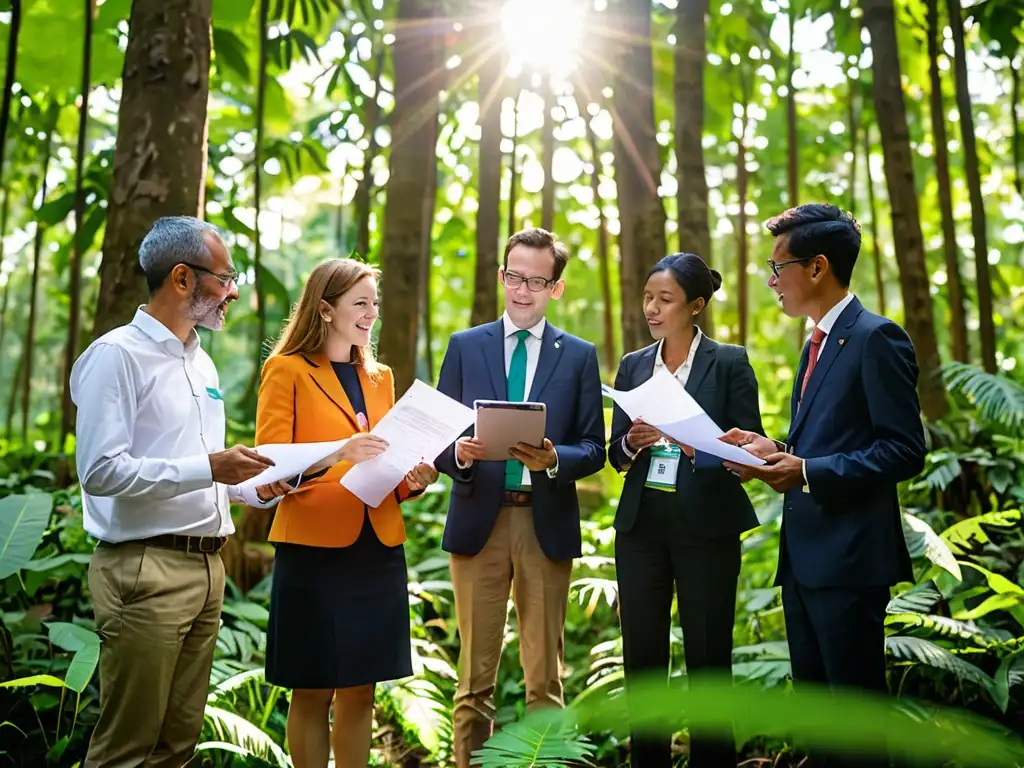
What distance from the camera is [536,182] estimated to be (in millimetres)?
14695

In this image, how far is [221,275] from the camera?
10.4 feet

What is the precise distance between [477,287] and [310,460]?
17.6 feet

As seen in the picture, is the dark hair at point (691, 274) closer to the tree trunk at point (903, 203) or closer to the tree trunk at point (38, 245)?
the tree trunk at point (903, 203)

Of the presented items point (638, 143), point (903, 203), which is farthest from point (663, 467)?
point (903, 203)

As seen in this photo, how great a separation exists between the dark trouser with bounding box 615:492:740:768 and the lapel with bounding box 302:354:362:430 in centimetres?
126

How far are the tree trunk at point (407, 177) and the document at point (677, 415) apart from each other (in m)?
3.82

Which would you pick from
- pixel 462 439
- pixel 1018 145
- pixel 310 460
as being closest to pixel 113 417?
pixel 310 460

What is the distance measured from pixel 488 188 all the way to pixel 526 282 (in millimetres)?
5004

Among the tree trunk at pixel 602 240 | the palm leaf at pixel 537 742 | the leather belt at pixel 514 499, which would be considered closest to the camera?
the palm leaf at pixel 537 742

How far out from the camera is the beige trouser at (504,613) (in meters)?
3.81

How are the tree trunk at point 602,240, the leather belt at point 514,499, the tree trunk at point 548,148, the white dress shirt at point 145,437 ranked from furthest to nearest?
the tree trunk at point 602,240 < the tree trunk at point 548,148 < the leather belt at point 514,499 < the white dress shirt at point 145,437

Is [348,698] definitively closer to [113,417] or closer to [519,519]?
[519,519]

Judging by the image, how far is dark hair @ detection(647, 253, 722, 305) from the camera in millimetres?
3713

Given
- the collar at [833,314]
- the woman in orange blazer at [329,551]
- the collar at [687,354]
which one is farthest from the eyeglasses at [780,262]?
the woman in orange blazer at [329,551]
